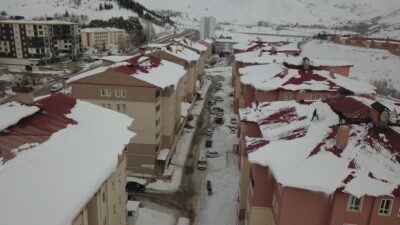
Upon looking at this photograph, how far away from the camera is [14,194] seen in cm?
1548

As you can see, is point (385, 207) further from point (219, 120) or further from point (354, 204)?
point (219, 120)

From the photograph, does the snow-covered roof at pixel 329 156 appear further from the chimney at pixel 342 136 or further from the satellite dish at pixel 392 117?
the satellite dish at pixel 392 117

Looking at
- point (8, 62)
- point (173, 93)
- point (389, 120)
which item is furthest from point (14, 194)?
point (8, 62)

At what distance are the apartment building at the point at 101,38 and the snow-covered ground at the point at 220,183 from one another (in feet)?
302

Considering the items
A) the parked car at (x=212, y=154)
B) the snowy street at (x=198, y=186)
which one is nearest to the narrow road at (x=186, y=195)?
the snowy street at (x=198, y=186)

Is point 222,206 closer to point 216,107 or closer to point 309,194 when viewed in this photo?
point 309,194

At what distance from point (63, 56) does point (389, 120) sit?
111 m

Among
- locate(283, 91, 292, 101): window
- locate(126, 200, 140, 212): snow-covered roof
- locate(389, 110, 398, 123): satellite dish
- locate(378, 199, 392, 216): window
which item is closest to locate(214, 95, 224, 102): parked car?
locate(283, 91, 292, 101): window

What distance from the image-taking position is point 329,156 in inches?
802

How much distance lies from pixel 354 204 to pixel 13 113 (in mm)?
20237

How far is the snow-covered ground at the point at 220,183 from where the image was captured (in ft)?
112

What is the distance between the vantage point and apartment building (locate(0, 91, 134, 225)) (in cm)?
1559

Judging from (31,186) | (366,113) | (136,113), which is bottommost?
(136,113)

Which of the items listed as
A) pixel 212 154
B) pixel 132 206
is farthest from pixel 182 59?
pixel 132 206
